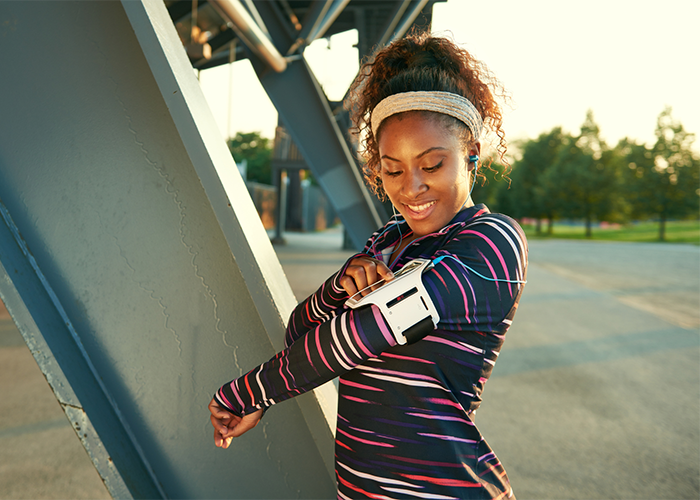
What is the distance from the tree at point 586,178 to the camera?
40031 mm

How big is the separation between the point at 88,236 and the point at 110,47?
53cm

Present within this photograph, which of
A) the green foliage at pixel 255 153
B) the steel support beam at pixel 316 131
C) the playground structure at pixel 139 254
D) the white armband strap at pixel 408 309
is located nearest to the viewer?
the white armband strap at pixel 408 309

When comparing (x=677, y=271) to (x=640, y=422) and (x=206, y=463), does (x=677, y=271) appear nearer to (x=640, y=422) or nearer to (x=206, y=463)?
(x=640, y=422)

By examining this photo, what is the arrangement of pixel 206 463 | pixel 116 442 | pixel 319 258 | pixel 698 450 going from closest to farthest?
pixel 116 442 → pixel 206 463 → pixel 698 450 → pixel 319 258

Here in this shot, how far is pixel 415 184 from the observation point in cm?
105

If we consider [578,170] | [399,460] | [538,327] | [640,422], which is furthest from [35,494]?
[578,170]

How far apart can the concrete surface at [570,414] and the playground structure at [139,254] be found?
68.4 inches

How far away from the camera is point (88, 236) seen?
128 centimetres

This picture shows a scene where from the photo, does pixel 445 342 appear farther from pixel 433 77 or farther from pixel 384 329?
pixel 433 77

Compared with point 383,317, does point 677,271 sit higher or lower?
lower

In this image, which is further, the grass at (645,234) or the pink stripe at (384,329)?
the grass at (645,234)

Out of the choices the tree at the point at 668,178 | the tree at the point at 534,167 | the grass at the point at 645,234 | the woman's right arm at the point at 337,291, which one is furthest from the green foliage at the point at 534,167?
the woman's right arm at the point at 337,291

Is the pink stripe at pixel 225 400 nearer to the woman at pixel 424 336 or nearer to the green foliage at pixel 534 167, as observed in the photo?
the woman at pixel 424 336

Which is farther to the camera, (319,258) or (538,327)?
(319,258)
